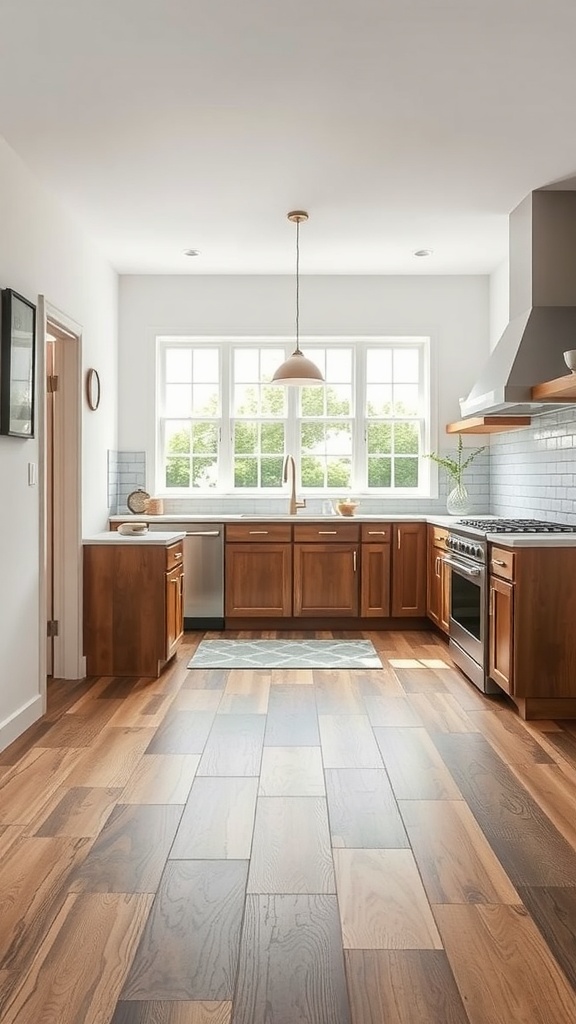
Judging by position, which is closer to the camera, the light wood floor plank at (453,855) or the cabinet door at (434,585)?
the light wood floor plank at (453,855)

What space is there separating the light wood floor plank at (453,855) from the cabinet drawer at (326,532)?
3191 mm

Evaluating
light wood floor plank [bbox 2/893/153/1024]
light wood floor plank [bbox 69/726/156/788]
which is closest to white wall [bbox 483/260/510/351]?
light wood floor plank [bbox 69/726/156/788]

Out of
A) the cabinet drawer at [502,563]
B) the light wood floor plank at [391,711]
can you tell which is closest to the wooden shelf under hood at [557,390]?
the cabinet drawer at [502,563]

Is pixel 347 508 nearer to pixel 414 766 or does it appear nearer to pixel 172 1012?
pixel 414 766

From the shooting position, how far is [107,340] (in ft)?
19.0

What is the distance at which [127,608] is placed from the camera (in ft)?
15.2

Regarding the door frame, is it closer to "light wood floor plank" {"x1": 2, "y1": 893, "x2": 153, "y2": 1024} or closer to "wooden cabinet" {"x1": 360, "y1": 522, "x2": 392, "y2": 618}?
"wooden cabinet" {"x1": 360, "y1": 522, "x2": 392, "y2": 618}

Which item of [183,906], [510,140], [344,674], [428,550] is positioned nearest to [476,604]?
[344,674]

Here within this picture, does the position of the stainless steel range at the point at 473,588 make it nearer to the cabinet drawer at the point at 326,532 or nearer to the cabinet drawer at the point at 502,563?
the cabinet drawer at the point at 502,563

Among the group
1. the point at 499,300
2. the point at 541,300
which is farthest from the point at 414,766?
the point at 499,300

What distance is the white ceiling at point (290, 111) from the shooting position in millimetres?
2688

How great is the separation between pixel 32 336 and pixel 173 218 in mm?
1460

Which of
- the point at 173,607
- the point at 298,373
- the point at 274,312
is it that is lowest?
the point at 173,607

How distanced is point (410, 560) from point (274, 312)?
2.27 metres
